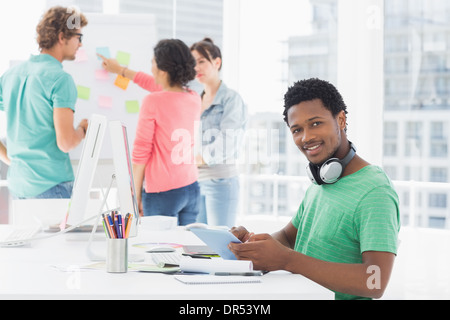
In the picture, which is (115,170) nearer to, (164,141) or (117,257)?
(117,257)

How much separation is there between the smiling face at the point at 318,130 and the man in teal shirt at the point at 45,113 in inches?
47.7

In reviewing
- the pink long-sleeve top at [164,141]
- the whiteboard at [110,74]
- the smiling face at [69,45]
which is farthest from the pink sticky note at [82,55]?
the pink long-sleeve top at [164,141]

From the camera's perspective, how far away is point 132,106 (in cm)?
300

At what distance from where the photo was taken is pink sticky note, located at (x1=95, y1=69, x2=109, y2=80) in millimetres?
2945

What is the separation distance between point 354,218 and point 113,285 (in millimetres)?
554

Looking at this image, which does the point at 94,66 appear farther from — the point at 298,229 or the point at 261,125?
the point at 298,229

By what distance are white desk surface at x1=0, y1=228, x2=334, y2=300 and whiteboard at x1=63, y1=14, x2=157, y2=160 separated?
163 cm

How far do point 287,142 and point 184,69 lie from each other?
1.82 meters

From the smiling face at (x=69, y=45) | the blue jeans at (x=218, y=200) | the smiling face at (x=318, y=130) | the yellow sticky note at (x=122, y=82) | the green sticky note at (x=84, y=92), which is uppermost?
the smiling face at (x=69, y=45)

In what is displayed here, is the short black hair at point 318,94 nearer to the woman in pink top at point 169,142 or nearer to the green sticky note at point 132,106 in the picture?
the woman in pink top at point 169,142

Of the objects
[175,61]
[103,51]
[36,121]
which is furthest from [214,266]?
[103,51]

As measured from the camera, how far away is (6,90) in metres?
2.35

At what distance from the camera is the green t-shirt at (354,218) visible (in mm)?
1139
